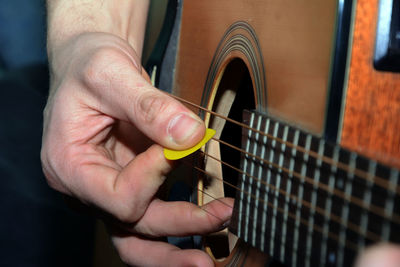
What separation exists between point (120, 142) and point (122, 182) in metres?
0.21

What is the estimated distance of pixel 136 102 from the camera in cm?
73

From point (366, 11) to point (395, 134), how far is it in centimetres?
15

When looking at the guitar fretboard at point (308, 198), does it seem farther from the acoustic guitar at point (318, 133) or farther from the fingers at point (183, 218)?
the fingers at point (183, 218)

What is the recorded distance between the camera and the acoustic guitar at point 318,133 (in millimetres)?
504

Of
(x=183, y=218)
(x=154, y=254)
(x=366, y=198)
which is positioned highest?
(x=366, y=198)

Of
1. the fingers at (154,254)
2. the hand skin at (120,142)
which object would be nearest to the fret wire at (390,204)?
the hand skin at (120,142)

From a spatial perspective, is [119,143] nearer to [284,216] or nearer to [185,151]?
[185,151]

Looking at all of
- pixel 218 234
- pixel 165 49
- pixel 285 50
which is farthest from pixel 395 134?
pixel 165 49

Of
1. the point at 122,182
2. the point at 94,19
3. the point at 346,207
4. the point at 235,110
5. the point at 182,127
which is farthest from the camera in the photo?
the point at 94,19

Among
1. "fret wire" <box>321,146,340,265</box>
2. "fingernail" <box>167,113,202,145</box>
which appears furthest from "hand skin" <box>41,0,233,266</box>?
"fret wire" <box>321,146,340,265</box>

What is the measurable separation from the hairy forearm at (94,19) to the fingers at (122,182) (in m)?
0.34

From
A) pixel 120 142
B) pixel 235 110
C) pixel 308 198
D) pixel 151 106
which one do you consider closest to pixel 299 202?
pixel 308 198

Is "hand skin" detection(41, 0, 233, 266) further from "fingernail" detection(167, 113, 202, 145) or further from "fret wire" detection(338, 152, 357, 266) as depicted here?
"fret wire" detection(338, 152, 357, 266)

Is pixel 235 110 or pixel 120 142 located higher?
pixel 235 110
